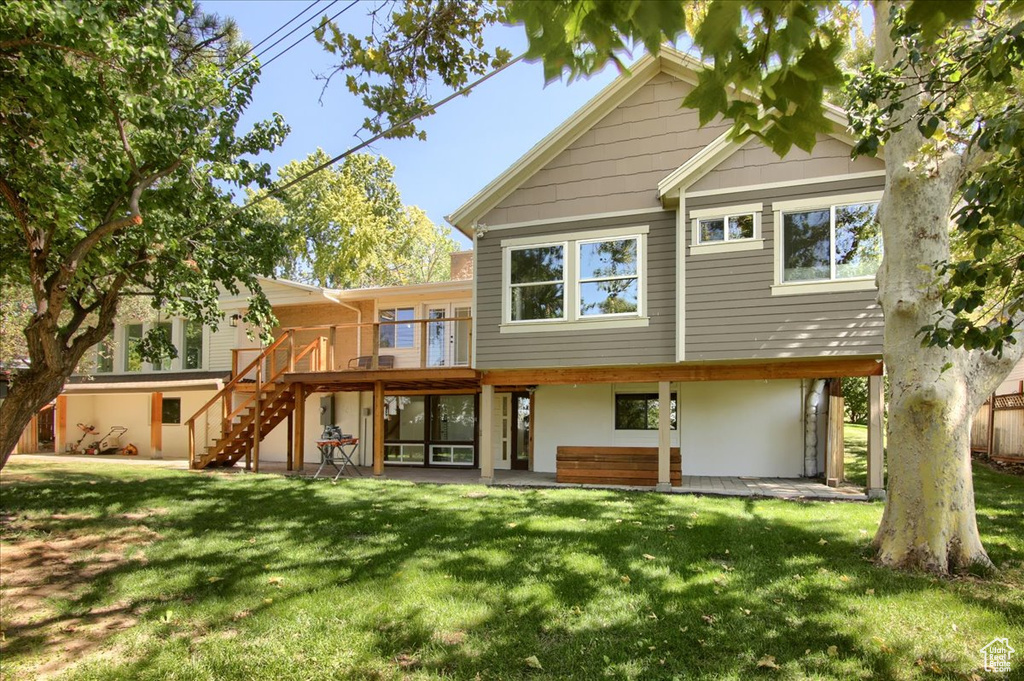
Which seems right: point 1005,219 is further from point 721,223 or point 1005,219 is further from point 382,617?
point 721,223

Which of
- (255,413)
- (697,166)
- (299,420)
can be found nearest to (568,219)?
(697,166)

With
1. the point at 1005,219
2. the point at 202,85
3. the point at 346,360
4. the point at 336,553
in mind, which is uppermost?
the point at 202,85

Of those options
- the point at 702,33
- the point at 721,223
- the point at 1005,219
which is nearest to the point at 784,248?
the point at 721,223

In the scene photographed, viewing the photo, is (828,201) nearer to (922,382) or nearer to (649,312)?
(649,312)

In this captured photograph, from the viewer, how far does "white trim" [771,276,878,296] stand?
29.9 feet

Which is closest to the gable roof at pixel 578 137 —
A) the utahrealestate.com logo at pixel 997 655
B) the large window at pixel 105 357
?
the utahrealestate.com logo at pixel 997 655

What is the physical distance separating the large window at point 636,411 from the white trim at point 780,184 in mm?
4711

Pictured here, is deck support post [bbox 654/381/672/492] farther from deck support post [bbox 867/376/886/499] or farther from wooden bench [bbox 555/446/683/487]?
deck support post [bbox 867/376/886/499]

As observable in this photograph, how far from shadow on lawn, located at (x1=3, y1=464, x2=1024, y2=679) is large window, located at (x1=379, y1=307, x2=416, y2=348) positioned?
22.9 feet

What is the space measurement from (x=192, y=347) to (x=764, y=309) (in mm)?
17111

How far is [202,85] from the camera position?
7.31 meters

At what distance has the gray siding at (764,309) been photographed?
9188 millimetres

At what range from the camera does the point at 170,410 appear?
1880 centimetres

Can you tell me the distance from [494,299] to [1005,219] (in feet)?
29.8
